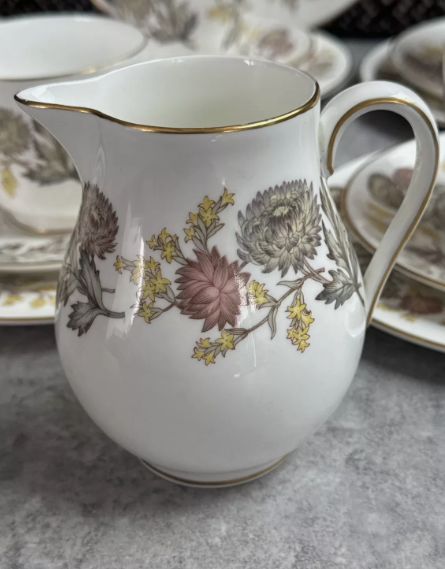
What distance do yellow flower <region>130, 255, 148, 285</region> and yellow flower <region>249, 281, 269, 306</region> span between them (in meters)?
0.06

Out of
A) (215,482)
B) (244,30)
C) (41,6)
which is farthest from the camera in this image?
(41,6)

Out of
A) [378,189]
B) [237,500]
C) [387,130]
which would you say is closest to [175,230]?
[237,500]

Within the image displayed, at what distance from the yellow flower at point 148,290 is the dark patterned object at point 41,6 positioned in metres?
1.15

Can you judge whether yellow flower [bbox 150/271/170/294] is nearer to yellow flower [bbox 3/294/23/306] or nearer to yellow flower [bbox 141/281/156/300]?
yellow flower [bbox 141/281/156/300]

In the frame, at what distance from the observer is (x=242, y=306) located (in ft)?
1.21

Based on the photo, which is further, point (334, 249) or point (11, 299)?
point (11, 299)

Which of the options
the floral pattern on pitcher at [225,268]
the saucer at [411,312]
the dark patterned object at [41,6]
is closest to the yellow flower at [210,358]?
the floral pattern on pitcher at [225,268]

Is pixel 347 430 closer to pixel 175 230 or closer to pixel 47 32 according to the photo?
pixel 175 230

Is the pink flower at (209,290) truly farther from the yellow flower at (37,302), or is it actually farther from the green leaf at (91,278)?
the yellow flower at (37,302)

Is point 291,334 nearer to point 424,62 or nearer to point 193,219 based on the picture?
point 193,219

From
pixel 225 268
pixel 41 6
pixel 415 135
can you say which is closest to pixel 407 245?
pixel 415 135

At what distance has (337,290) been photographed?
0.40 m

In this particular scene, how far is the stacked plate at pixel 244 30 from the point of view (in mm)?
944

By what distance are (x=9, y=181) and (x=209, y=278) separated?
1.36ft
